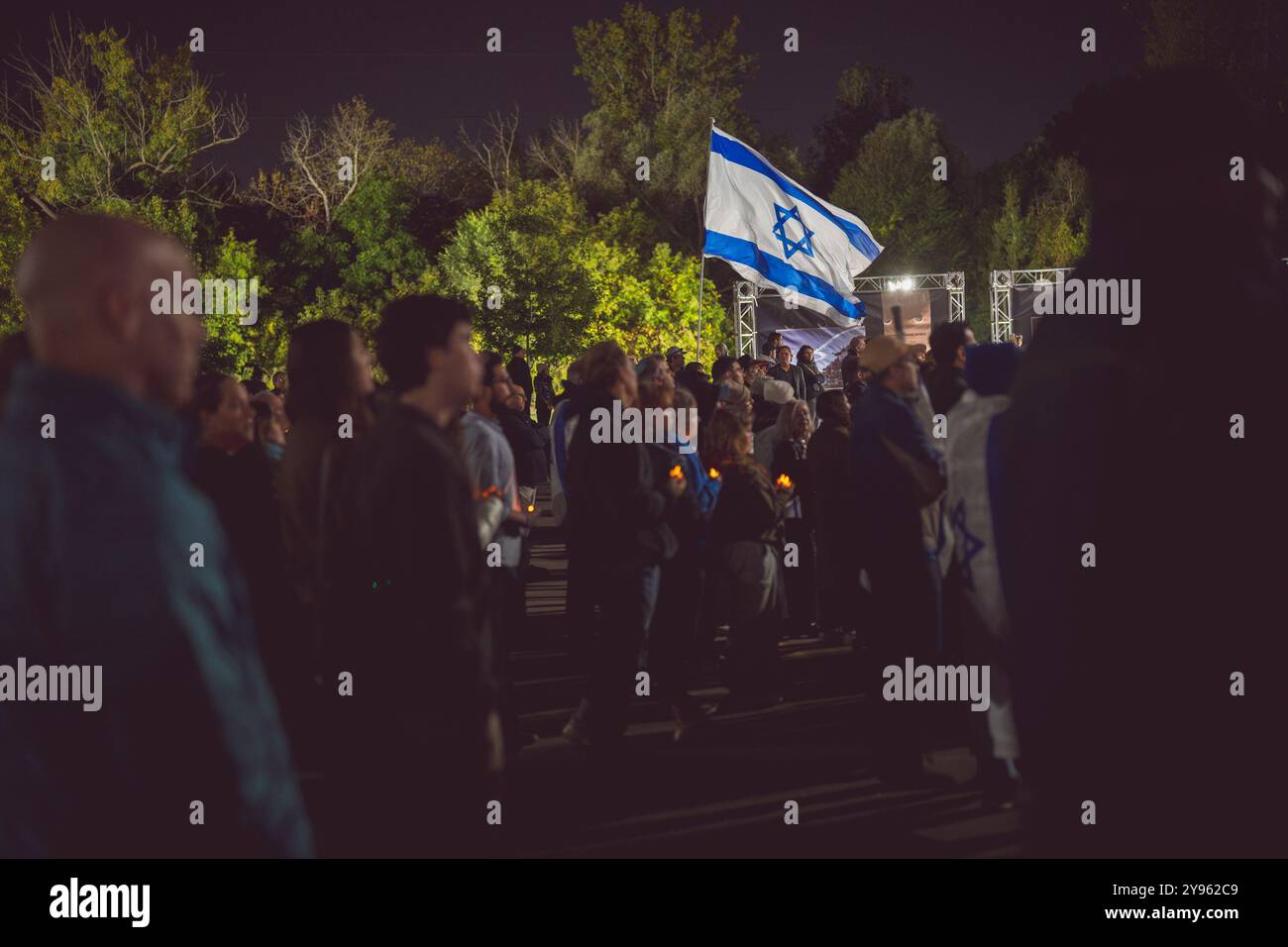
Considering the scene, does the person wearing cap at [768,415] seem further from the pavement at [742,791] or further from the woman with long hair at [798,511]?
the pavement at [742,791]

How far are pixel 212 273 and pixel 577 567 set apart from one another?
119ft

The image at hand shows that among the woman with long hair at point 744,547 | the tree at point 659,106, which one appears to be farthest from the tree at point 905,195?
the woman with long hair at point 744,547

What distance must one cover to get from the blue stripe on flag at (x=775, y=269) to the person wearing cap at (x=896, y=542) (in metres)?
9.31

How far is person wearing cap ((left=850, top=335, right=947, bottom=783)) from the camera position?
6.26 m

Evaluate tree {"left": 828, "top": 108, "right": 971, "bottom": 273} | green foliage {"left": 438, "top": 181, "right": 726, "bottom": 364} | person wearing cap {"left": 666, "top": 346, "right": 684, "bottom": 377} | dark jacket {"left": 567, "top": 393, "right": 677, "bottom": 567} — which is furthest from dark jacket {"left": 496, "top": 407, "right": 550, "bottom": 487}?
tree {"left": 828, "top": 108, "right": 971, "bottom": 273}

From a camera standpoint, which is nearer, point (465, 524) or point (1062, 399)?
Answer: point (1062, 399)

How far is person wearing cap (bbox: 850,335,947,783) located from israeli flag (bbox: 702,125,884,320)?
368 inches

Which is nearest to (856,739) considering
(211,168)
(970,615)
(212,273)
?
(970,615)

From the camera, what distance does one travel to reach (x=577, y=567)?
25.7 ft

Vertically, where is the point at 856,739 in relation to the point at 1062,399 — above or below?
below

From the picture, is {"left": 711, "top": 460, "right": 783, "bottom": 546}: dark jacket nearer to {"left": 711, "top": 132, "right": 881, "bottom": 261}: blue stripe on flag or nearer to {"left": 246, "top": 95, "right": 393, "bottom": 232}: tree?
{"left": 711, "top": 132, "right": 881, "bottom": 261}: blue stripe on flag

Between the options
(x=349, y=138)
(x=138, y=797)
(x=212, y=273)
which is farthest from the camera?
(x=349, y=138)

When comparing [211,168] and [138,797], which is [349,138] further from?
[138,797]
